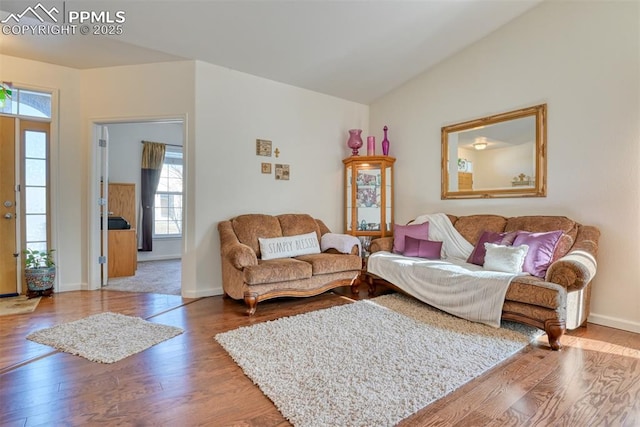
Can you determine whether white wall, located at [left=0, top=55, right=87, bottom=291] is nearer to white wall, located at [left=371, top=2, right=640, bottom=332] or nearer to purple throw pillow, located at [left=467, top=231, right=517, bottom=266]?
purple throw pillow, located at [left=467, top=231, right=517, bottom=266]

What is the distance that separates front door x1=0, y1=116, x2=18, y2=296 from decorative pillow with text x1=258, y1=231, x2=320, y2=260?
2.70m

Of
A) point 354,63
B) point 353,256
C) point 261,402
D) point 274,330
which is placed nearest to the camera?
point 261,402

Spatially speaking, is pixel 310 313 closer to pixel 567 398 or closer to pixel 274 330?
pixel 274 330

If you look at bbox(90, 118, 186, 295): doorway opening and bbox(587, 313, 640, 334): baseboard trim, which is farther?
bbox(90, 118, 186, 295): doorway opening

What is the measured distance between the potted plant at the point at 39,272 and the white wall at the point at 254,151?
1.61 meters

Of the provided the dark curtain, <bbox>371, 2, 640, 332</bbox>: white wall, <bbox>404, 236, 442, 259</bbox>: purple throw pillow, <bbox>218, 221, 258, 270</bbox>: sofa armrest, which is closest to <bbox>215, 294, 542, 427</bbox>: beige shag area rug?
<bbox>218, 221, 258, 270</bbox>: sofa armrest

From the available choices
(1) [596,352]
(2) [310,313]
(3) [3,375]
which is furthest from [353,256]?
(3) [3,375]

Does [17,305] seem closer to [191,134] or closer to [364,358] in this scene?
[191,134]

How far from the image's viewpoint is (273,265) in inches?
121

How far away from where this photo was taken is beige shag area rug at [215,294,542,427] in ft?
5.22

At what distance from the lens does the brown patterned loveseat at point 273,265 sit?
2996 mm

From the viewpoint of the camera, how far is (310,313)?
296 centimetres

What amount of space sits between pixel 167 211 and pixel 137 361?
16.3 ft

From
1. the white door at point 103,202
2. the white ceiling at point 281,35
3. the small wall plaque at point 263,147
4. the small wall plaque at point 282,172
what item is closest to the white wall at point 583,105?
the white ceiling at point 281,35
